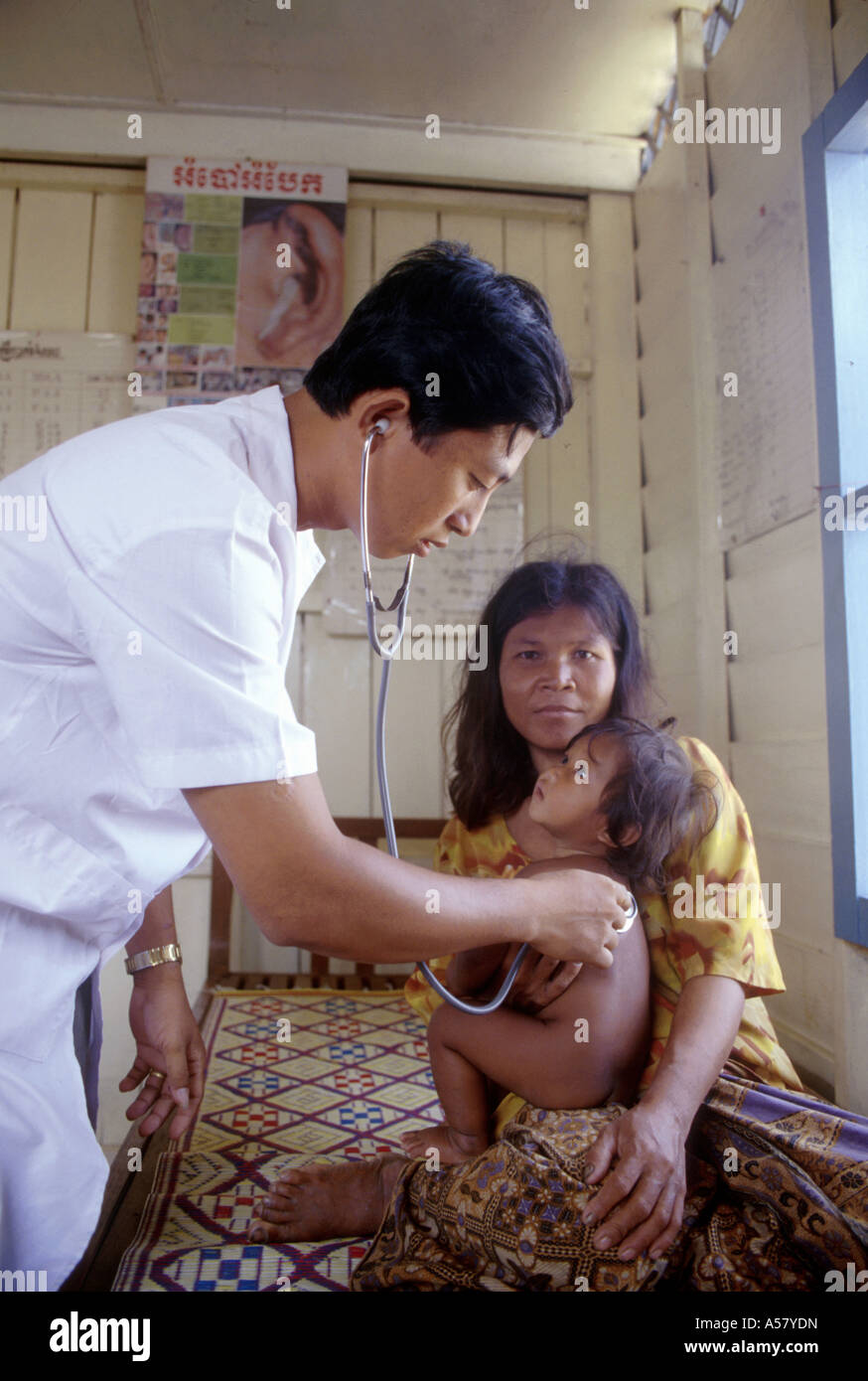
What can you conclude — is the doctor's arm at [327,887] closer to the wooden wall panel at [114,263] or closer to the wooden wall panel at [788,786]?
the wooden wall panel at [788,786]

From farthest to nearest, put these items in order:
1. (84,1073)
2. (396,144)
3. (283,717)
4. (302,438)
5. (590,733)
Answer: (396,144) < (590,733) < (84,1073) < (302,438) < (283,717)

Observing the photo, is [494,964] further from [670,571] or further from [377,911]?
[670,571]

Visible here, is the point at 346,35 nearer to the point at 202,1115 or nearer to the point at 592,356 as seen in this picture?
the point at 592,356

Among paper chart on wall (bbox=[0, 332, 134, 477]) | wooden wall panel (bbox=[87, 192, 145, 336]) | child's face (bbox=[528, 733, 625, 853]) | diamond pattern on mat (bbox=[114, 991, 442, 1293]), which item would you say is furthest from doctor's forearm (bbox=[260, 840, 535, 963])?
wooden wall panel (bbox=[87, 192, 145, 336])

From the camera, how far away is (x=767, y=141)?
1.83 m

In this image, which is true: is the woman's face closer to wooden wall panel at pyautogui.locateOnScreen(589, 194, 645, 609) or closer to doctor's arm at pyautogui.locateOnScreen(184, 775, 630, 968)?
doctor's arm at pyautogui.locateOnScreen(184, 775, 630, 968)

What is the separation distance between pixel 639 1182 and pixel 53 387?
2.47 m

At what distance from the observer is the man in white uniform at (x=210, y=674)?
0.70 meters

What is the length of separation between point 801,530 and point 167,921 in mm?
1272

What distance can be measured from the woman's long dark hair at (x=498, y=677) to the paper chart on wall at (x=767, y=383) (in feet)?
1.59

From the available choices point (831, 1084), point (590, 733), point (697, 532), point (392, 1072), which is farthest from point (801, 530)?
point (392, 1072)

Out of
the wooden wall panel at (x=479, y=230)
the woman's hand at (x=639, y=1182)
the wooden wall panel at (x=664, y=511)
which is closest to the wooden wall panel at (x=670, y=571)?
the wooden wall panel at (x=664, y=511)

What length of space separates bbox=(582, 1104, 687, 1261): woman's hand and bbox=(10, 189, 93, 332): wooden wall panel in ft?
8.24

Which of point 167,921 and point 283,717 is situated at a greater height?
point 283,717
